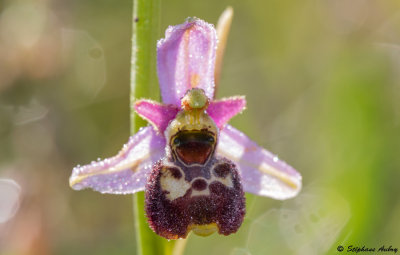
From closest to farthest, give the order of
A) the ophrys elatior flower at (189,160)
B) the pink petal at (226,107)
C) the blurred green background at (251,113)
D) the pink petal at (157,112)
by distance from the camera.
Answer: the ophrys elatior flower at (189,160)
the pink petal at (157,112)
the pink petal at (226,107)
the blurred green background at (251,113)

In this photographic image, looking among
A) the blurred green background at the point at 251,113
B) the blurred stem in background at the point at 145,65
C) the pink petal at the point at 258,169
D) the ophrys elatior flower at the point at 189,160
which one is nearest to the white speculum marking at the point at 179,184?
the ophrys elatior flower at the point at 189,160

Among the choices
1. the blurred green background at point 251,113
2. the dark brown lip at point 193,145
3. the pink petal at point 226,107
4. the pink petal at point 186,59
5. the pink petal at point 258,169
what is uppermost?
the pink petal at point 186,59

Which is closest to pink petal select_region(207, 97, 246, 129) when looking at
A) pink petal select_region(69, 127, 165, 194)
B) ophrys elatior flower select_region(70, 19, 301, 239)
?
ophrys elatior flower select_region(70, 19, 301, 239)

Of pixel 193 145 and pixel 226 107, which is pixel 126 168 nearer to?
pixel 193 145

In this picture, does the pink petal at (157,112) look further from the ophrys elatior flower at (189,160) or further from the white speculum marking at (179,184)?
the white speculum marking at (179,184)

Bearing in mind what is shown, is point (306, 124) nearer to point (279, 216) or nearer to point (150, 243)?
point (279, 216)

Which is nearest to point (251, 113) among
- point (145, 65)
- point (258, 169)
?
point (258, 169)

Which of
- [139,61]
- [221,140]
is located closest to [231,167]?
[221,140]
